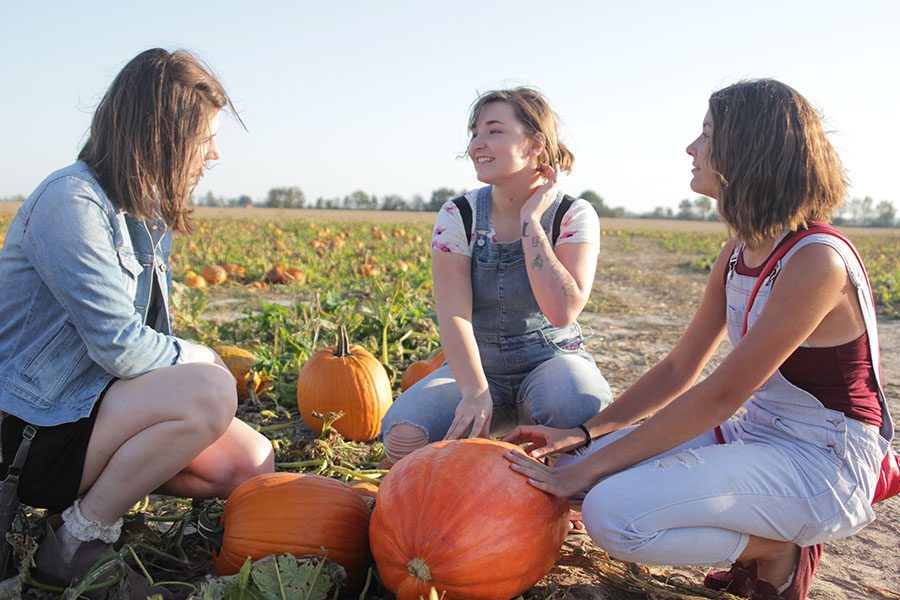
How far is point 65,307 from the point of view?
2090 millimetres

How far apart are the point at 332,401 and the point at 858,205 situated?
105 m

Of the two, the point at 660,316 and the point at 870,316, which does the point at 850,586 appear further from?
the point at 660,316

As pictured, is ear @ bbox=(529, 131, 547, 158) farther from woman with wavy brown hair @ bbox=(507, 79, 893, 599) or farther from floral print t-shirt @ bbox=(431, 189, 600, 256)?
woman with wavy brown hair @ bbox=(507, 79, 893, 599)

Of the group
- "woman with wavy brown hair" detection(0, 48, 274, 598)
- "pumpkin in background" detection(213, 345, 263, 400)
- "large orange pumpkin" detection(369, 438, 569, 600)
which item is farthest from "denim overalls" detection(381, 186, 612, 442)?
"pumpkin in background" detection(213, 345, 263, 400)

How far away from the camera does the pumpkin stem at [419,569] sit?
1828 millimetres

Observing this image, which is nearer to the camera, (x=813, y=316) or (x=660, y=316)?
(x=813, y=316)

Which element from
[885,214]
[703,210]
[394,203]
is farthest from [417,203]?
[885,214]

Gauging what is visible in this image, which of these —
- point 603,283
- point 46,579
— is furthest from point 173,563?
point 603,283

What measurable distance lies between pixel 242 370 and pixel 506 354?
1726 mm

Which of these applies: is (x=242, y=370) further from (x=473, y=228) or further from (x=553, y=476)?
(x=553, y=476)

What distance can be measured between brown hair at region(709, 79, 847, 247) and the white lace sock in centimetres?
205

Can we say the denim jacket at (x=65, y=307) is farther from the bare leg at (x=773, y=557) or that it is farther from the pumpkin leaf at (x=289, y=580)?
the bare leg at (x=773, y=557)

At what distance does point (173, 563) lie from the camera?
224 cm

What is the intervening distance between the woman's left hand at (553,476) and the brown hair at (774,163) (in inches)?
34.3
